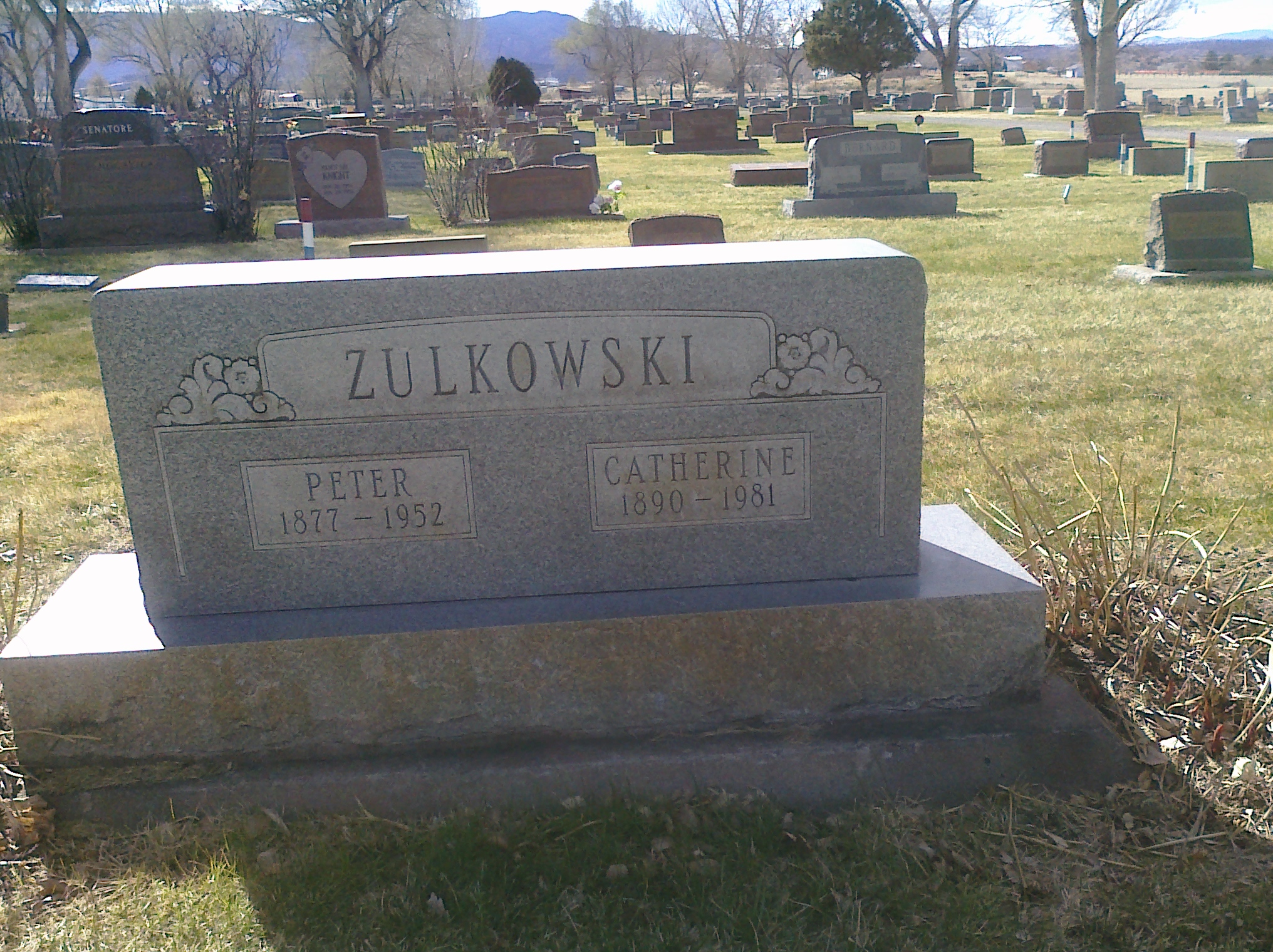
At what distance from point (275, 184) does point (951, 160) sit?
1241 centimetres

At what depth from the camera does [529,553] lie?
295 centimetres

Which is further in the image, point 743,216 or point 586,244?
point 743,216

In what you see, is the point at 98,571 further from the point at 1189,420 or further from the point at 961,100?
the point at 961,100

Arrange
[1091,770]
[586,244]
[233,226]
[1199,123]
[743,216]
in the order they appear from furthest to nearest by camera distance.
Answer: [1199,123] → [743,216] → [233,226] → [586,244] → [1091,770]

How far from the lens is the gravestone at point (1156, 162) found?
20562 mm

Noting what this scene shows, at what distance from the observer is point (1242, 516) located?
438 cm

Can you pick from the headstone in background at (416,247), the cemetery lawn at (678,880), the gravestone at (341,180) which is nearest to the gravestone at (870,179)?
the gravestone at (341,180)

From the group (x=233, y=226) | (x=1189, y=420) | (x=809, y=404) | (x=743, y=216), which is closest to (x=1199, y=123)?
(x=743, y=216)

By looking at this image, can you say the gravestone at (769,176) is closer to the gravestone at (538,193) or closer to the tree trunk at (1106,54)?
the gravestone at (538,193)

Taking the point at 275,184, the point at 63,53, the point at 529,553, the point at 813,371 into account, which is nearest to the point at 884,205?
the point at 275,184

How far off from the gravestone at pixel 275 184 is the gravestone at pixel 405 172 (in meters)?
3.02

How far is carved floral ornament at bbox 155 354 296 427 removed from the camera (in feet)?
8.98

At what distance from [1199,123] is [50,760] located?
Answer: 40312 millimetres

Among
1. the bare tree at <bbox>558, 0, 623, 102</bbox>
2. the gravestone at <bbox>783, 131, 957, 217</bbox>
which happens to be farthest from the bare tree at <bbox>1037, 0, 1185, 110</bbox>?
the bare tree at <bbox>558, 0, 623, 102</bbox>
